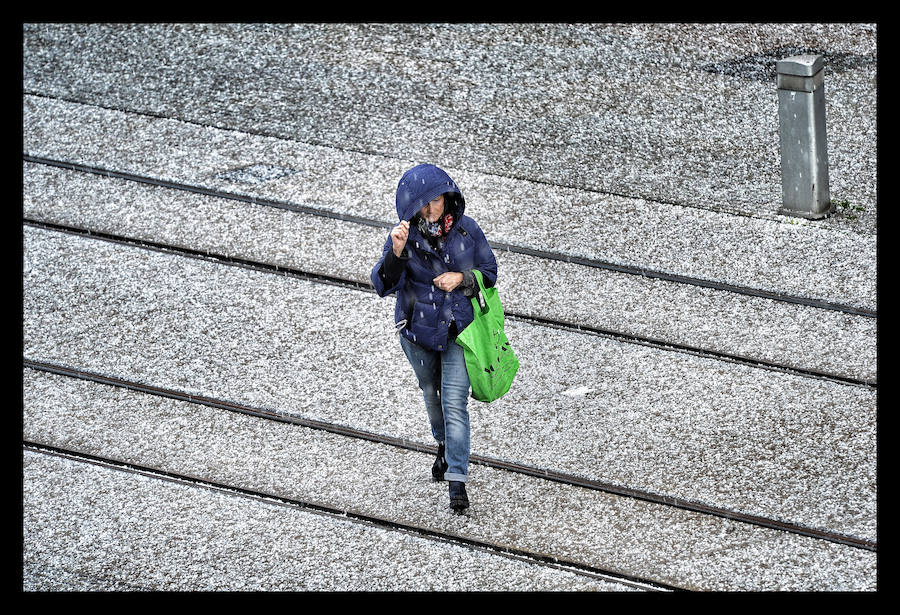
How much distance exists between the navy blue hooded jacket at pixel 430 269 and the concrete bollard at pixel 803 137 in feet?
12.1

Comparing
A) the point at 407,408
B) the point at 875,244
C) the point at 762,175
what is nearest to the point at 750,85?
the point at 762,175

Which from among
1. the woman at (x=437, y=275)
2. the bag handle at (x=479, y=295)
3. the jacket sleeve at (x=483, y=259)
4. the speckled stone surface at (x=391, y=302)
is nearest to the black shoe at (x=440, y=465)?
the speckled stone surface at (x=391, y=302)

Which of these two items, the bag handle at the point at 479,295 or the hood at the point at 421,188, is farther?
the bag handle at the point at 479,295

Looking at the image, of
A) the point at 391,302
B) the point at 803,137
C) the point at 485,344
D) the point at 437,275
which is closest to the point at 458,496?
the point at 485,344

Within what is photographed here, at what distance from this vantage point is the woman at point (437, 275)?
5879mm

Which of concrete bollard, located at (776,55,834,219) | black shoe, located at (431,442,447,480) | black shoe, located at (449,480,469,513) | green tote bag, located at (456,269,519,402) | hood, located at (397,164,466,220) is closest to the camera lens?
hood, located at (397,164,466,220)

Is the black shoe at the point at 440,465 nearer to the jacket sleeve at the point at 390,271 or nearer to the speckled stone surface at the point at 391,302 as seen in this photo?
the speckled stone surface at the point at 391,302

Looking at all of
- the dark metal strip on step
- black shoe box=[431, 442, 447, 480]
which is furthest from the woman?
the dark metal strip on step

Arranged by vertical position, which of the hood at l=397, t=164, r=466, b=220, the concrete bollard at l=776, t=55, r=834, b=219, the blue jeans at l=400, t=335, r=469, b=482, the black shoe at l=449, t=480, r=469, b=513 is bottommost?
the black shoe at l=449, t=480, r=469, b=513

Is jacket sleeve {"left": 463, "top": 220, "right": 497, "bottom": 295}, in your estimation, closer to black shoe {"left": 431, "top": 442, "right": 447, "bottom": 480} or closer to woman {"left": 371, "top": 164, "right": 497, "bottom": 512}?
woman {"left": 371, "top": 164, "right": 497, "bottom": 512}

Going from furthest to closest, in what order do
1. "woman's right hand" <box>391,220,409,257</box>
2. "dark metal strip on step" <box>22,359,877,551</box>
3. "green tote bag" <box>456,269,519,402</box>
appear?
1. "dark metal strip on step" <box>22,359,877,551</box>
2. "green tote bag" <box>456,269,519,402</box>
3. "woman's right hand" <box>391,220,409,257</box>

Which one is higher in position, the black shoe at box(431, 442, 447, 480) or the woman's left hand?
the woman's left hand

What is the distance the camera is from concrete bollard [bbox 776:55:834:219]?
8773mm

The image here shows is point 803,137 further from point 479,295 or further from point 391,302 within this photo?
point 479,295
